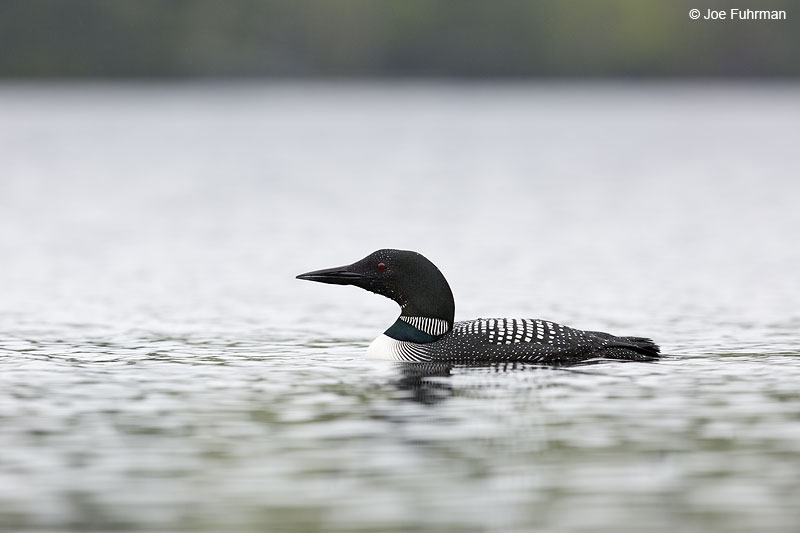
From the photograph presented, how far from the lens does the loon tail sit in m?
10.3

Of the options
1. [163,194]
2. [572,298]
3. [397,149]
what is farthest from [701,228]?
[397,149]

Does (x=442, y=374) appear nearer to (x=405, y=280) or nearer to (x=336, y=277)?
(x=405, y=280)

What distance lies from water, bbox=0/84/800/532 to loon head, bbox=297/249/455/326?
52 centimetres

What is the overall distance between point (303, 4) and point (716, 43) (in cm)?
1988

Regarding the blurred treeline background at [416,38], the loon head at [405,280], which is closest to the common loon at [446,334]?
the loon head at [405,280]

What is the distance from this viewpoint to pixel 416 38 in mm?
83250

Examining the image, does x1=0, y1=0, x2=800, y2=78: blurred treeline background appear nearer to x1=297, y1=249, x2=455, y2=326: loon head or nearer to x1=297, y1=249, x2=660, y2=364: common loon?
x1=297, y1=249, x2=455, y2=326: loon head

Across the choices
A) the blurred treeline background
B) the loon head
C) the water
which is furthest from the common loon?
the blurred treeline background

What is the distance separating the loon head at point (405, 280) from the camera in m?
10.5

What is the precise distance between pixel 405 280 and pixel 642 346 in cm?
151

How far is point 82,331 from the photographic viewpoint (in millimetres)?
12227

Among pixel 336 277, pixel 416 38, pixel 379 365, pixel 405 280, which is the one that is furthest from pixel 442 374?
pixel 416 38

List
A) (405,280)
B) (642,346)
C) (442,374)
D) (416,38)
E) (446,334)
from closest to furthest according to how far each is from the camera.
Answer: (442,374) < (642,346) < (446,334) < (405,280) < (416,38)

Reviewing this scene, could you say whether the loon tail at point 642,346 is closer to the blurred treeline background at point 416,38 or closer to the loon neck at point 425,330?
the loon neck at point 425,330
